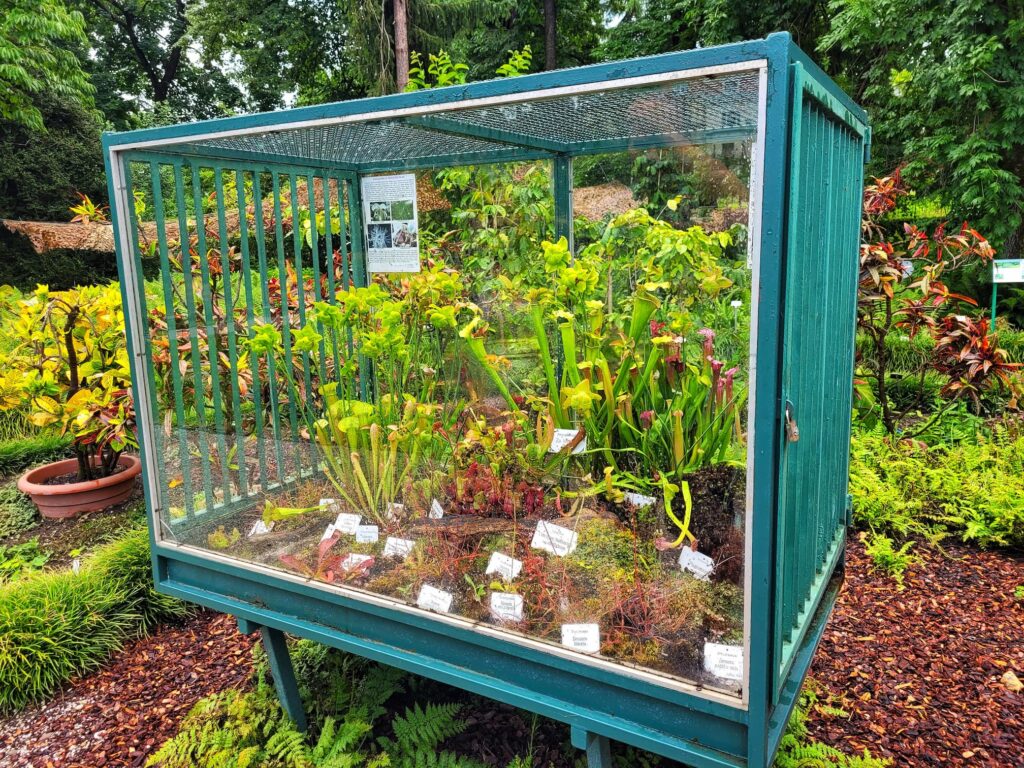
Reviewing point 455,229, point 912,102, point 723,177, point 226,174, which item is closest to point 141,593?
point 226,174

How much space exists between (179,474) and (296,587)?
67 centimetres

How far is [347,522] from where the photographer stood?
92.0 inches

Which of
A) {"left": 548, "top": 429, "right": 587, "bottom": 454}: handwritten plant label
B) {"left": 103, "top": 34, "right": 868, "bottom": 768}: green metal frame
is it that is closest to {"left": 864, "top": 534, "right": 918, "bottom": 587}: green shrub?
{"left": 103, "top": 34, "right": 868, "bottom": 768}: green metal frame

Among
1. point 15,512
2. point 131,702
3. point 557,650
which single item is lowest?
point 131,702

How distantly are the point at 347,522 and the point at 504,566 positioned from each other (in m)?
0.60

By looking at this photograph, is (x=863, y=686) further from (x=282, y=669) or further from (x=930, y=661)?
(x=282, y=669)

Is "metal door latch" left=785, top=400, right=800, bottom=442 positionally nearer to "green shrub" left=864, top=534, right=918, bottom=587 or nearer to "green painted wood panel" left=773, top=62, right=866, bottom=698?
"green painted wood panel" left=773, top=62, right=866, bottom=698

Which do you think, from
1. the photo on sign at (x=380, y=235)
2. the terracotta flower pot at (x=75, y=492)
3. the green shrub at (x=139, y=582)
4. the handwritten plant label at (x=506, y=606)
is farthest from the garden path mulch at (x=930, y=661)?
the terracotta flower pot at (x=75, y=492)

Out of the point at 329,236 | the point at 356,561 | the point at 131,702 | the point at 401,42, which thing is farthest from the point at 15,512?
the point at 401,42

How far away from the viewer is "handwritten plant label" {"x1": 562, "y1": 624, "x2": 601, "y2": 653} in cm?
176

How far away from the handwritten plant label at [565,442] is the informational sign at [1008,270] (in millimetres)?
4204

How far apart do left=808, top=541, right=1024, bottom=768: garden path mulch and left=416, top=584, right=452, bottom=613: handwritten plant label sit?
4.65 ft

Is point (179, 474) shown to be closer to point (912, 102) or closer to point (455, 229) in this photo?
point (455, 229)

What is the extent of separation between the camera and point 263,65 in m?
17.6
